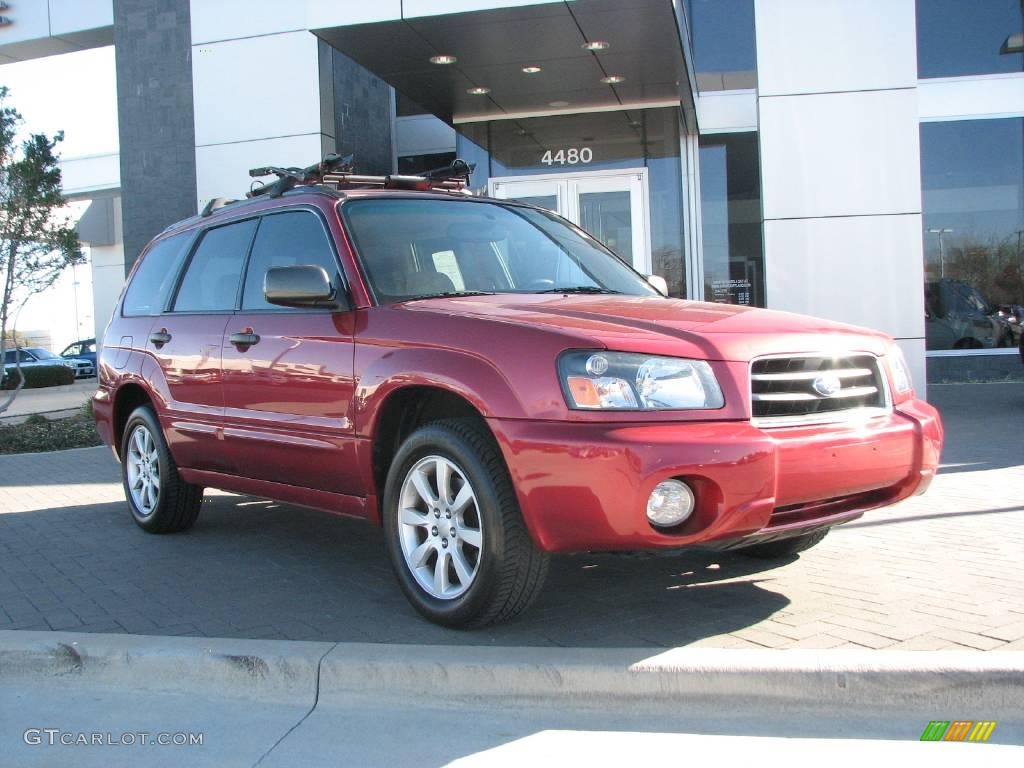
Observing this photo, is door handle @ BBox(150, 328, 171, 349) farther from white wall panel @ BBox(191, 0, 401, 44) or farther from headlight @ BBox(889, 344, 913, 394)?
white wall panel @ BBox(191, 0, 401, 44)

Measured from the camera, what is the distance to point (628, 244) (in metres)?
14.4

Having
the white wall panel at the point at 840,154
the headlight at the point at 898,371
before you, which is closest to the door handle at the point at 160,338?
the headlight at the point at 898,371

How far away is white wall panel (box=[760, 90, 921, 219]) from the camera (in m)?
11.2

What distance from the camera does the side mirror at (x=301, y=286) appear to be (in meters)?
4.43

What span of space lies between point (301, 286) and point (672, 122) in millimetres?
11306

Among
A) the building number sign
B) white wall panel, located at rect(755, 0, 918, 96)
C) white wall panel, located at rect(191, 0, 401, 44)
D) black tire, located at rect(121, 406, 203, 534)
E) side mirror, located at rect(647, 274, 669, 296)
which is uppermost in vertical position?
white wall panel, located at rect(191, 0, 401, 44)

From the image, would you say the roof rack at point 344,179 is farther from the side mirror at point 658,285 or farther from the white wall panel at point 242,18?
the white wall panel at point 242,18

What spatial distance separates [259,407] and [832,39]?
881cm

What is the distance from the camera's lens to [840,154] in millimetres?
11312

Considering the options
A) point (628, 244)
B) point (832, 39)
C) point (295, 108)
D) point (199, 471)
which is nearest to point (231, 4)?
point (295, 108)

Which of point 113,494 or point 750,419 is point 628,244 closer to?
point 113,494

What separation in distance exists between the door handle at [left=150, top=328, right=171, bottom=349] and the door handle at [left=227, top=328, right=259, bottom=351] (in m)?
0.84

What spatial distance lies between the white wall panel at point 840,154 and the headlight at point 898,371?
7343 mm

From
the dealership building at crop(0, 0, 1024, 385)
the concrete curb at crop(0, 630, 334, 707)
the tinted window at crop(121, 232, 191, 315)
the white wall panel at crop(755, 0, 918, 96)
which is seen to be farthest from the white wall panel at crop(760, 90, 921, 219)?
the concrete curb at crop(0, 630, 334, 707)
